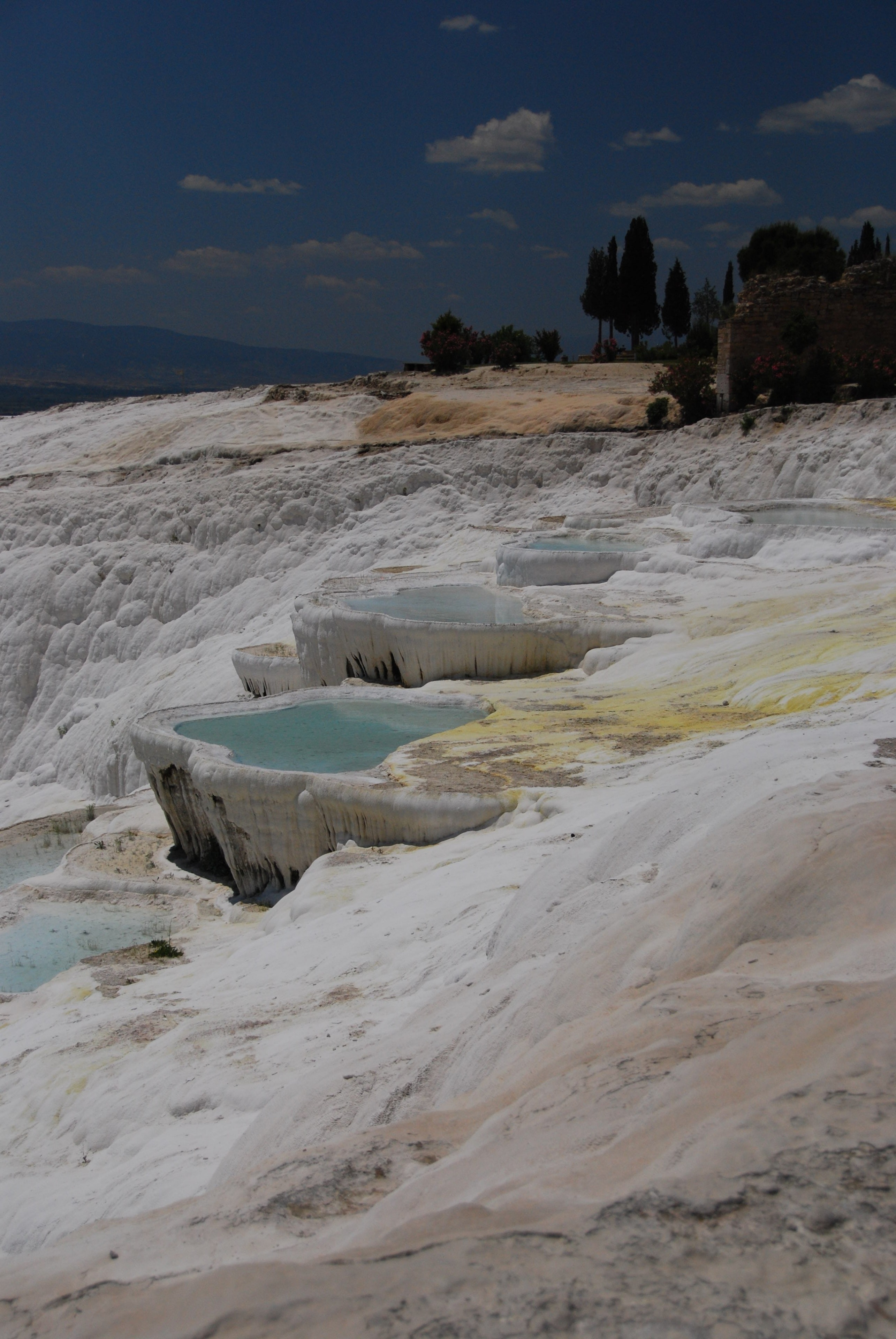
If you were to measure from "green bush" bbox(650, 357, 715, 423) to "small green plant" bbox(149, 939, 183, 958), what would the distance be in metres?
15.1

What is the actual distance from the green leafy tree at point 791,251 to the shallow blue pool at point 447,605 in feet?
50.2

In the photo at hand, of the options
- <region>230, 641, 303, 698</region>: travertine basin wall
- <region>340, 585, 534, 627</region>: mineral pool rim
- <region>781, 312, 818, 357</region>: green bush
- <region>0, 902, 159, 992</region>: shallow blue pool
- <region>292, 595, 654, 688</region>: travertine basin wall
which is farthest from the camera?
<region>781, 312, 818, 357</region>: green bush

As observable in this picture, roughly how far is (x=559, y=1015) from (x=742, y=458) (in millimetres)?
14788

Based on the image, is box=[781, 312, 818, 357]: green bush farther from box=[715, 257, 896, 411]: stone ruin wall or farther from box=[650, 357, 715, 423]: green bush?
box=[650, 357, 715, 423]: green bush

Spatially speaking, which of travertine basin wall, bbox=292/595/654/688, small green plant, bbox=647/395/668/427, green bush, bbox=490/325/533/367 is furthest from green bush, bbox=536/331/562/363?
travertine basin wall, bbox=292/595/654/688

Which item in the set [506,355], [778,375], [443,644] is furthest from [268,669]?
[506,355]

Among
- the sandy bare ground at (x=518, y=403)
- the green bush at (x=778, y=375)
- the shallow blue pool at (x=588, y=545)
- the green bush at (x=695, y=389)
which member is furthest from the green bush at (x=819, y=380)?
the shallow blue pool at (x=588, y=545)

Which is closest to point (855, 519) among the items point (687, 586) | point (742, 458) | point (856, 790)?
point (687, 586)

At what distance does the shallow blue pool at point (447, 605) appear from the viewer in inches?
423

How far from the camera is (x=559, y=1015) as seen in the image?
2826 millimetres

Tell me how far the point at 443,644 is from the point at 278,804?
11.6 ft

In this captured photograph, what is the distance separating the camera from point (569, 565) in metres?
12.4

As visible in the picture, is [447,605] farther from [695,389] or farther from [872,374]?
[695,389]

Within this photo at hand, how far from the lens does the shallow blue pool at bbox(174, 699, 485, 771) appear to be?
23.6 ft
